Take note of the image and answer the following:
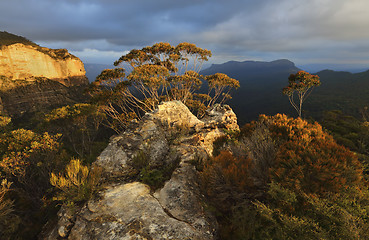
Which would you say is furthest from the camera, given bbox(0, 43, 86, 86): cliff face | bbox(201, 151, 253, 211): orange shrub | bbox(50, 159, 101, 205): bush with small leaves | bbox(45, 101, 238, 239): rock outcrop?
bbox(0, 43, 86, 86): cliff face

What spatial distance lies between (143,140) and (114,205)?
5183 mm

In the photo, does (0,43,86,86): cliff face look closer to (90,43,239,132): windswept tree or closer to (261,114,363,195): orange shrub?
(90,43,239,132): windswept tree

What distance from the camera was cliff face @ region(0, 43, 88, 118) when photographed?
68.8m

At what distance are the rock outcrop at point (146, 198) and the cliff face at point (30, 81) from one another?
8201 centimetres

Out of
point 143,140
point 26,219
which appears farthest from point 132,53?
point 26,219

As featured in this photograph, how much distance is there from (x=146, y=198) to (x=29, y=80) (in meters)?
110

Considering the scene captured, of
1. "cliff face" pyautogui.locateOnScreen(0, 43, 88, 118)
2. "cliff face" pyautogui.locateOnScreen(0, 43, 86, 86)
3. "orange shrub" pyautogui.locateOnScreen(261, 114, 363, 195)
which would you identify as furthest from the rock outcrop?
"cliff face" pyautogui.locateOnScreen(0, 43, 86, 86)

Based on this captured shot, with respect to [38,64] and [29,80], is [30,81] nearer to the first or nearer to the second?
[29,80]

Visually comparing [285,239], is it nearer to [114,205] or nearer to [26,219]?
[114,205]

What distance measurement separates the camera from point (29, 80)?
8131cm

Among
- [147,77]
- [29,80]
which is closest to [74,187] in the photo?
[147,77]

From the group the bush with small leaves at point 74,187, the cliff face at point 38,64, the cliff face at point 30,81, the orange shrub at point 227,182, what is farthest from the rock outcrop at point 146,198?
the cliff face at point 38,64

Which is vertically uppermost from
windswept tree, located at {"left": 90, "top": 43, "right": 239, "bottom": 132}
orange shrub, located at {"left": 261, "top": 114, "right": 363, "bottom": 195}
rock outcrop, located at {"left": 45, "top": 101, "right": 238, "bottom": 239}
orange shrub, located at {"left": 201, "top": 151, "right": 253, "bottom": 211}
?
windswept tree, located at {"left": 90, "top": 43, "right": 239, "bottom": 132}

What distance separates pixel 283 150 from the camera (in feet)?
17.9
